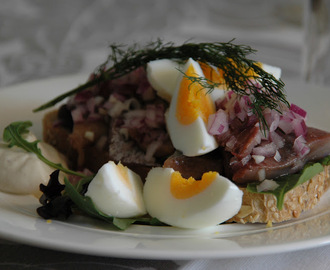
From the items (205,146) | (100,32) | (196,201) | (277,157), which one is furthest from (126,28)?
(196,201)

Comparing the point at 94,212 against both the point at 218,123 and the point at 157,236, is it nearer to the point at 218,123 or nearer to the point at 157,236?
the point at 157,236

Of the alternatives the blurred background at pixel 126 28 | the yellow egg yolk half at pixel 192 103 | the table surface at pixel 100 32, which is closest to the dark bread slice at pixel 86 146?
the yellow egg yolk half at pixel 192 103

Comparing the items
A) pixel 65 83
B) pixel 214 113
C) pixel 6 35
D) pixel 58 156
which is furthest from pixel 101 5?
pixel 214 113

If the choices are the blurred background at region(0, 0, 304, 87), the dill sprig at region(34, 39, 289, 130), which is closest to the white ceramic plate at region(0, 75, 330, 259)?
the dill sprig at region(34, 39, 289, 130)

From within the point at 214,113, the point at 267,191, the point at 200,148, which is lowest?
the point at 267,191

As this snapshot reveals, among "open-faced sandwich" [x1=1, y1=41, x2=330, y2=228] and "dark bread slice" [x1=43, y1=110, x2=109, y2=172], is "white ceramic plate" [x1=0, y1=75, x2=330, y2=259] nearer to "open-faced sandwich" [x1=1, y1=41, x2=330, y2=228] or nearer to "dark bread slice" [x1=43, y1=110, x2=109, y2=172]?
"open-faced sandwich" [x1=1, y1=41, x2=330, y2=228]

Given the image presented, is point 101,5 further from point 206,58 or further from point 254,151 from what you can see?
point 254,151
